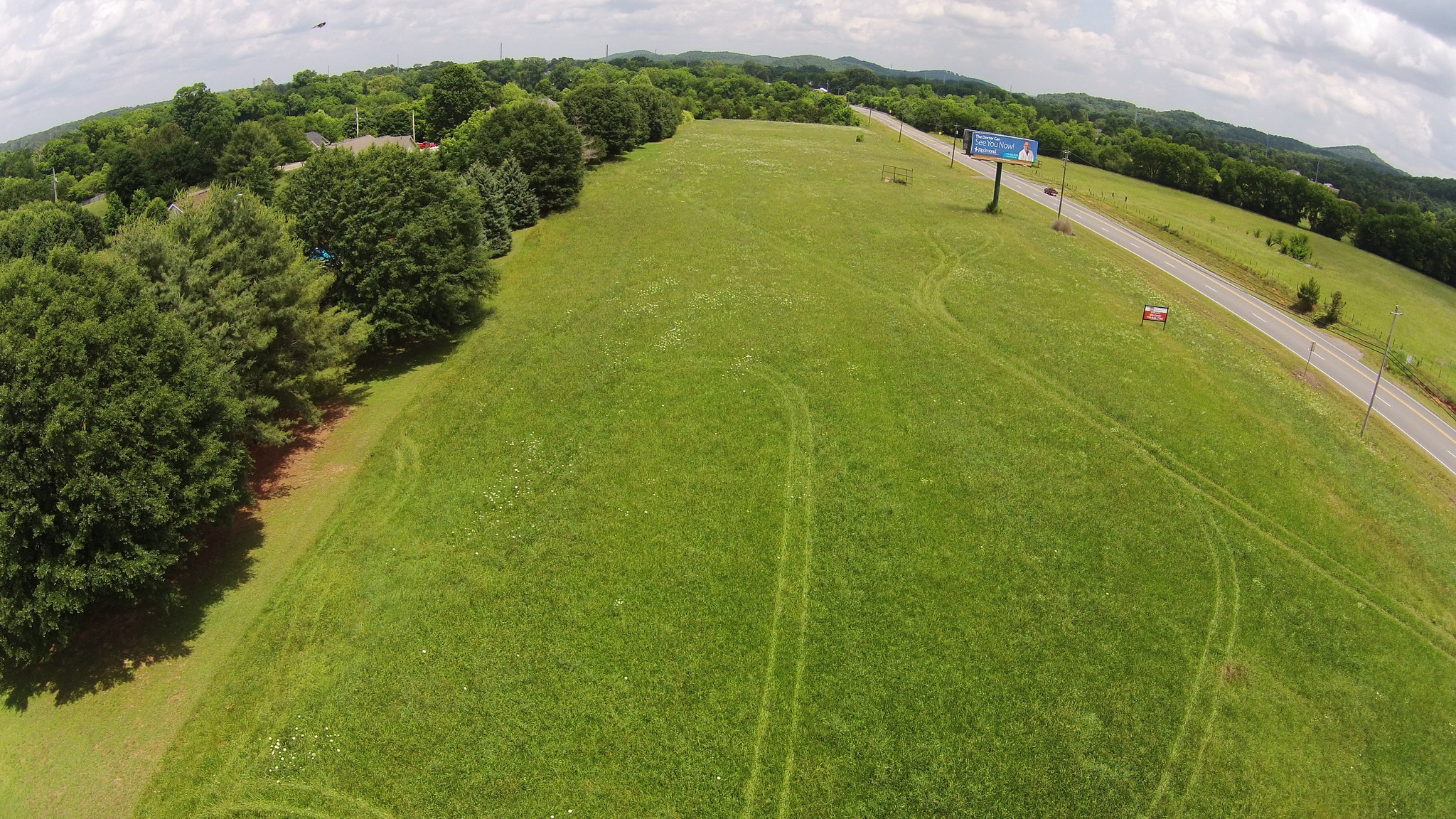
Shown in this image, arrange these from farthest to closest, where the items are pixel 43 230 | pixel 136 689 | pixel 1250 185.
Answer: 1. pixel 1250 185
2. pixel 43 230
3. pixel 136 689

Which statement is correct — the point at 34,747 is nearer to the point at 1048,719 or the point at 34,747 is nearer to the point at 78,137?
the point at 1048,719

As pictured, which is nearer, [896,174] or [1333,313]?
[1333,313]

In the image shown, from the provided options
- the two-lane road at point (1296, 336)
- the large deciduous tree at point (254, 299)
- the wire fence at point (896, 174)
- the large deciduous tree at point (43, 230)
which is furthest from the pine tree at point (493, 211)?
the two-lane road at point (1296, 336)

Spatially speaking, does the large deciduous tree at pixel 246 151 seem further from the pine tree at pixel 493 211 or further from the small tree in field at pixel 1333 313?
the small tree in field at pixel 1333 313

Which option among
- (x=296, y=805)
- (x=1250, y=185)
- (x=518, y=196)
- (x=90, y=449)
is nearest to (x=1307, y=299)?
(x=1250, y=185)

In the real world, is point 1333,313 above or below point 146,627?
above

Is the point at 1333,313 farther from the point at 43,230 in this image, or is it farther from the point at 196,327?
the point at 43,230
